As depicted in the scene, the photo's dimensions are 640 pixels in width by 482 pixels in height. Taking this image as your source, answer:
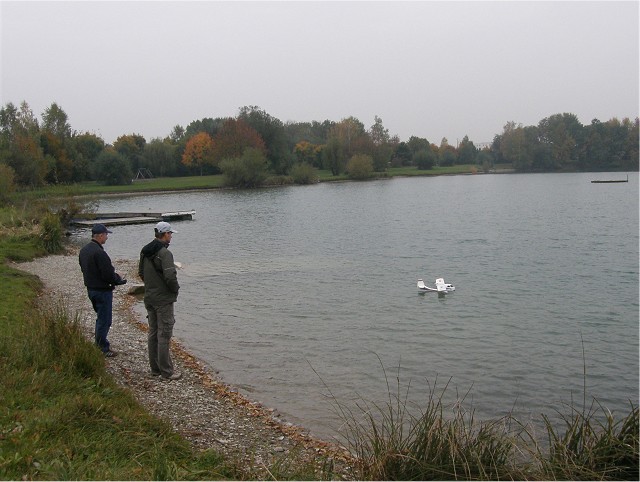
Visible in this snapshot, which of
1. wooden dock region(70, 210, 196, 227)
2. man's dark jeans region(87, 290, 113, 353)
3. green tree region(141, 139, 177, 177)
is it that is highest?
green tree region(141, 139, 177, 177)

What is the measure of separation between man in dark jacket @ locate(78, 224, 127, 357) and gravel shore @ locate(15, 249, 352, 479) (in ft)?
1.23

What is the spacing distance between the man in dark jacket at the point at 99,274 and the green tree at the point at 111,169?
302ft

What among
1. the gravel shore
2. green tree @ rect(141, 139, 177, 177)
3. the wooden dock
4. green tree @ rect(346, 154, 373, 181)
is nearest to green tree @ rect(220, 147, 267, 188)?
green tree @ rect(346, 154, 373, 181)

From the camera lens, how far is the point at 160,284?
9.37 meters

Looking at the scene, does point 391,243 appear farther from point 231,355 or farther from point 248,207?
point 248,207

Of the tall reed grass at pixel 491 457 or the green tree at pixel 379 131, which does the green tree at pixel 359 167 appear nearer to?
the green tree at pixel 379 131

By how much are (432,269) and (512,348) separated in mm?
11176

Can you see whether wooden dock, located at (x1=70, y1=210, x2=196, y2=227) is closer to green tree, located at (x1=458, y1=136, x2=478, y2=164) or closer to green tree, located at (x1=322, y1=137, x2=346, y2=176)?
green tree, located at (x1=322, y1=137, x2=346, y2=176)

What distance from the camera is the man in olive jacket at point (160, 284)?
9164mm

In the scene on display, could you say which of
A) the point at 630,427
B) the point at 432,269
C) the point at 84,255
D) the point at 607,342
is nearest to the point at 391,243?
the point at 432,269

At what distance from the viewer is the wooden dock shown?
43.1m

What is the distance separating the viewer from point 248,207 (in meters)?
63.7

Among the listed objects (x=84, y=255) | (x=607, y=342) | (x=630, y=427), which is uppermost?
(x=84, y=255)

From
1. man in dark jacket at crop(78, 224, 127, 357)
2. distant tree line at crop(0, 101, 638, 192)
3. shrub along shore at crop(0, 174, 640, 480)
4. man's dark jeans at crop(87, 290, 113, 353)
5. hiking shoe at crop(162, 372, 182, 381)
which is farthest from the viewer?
distant tree line at crop(0, 101, 638, 192)
